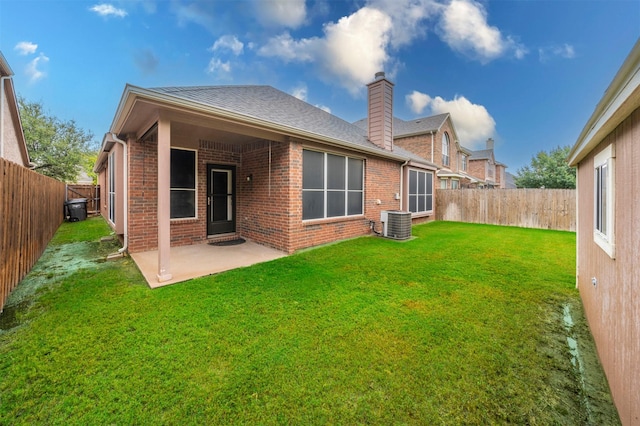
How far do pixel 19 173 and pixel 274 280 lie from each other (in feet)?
14.7

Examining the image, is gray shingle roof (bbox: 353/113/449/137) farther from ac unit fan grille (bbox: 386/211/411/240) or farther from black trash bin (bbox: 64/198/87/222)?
black trash bin (bbox: 64/198/87/222)

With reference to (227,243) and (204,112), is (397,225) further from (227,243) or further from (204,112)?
(204,112)

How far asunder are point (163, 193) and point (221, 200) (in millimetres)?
3549

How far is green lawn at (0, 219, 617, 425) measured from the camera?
1843 millimetres

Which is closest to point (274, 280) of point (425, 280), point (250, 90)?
point (425, 280)

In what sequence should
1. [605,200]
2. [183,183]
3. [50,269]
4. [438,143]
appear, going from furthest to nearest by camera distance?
1. [438,143]
2. [183,183]
3. [50,269]
4. [605,200]

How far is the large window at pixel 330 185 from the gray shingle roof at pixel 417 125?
1184 cm

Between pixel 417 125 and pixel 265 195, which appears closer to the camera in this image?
pixel 265 195

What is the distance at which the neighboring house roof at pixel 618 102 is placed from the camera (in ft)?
4.20

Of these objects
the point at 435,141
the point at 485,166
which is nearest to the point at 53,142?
the point at 435,141

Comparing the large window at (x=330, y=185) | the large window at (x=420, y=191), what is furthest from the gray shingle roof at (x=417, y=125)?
the large window at (x=330, y=185)

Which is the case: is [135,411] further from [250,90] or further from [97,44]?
[97,44]

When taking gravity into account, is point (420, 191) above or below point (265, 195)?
above

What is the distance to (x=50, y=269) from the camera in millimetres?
4875
